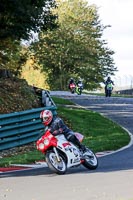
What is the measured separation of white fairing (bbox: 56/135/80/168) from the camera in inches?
477

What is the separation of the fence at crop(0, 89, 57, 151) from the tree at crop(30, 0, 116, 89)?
179ft

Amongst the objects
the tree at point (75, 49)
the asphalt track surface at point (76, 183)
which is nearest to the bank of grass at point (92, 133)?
the asphalt track surface at point (76, 183)

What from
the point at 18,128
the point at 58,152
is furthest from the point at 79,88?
the point at 58,152

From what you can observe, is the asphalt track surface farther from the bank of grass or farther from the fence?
the fence

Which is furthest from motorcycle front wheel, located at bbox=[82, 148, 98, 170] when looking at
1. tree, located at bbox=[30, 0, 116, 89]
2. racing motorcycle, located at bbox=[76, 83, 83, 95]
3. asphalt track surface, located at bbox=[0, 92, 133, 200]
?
tree, located at bbox=[30, 0, 116, 89]

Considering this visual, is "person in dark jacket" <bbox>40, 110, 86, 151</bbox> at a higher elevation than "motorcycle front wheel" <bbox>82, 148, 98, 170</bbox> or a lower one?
higher

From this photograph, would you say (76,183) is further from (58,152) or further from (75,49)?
(75,49)

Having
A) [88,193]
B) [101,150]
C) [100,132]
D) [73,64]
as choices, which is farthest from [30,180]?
[73,64]

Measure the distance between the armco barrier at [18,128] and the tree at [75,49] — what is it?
2144 inches

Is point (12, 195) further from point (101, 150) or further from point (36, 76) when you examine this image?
point (36, 76)

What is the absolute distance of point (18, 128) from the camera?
59.3 feet

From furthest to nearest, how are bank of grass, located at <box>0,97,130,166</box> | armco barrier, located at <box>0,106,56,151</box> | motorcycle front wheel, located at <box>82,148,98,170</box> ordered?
armco barrier, located at <box>0,106,56,151</box> < bank of grass, located at <box>0,97,130,166</box> < motorcycle front wheel, located at <box>82,148,98,170</box>

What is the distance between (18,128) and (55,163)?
20.5 ft

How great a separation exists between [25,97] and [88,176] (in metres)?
11.1
